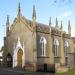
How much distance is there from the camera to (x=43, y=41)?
44.3 meters

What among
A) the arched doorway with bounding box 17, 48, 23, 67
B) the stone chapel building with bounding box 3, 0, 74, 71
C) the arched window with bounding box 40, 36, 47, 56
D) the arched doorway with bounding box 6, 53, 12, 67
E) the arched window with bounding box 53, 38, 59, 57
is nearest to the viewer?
the stone chapel building with bounding box 3, 0, 74, 71

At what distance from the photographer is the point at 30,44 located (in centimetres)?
4275

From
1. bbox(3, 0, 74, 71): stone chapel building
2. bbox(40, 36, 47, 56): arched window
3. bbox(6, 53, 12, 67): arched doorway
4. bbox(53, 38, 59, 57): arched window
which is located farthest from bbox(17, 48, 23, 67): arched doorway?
bbox(53, 38, 59, 57): arched window

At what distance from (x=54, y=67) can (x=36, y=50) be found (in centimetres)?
736

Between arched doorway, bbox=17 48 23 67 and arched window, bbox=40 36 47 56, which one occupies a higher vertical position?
arched window, bbox=40 36 47 56

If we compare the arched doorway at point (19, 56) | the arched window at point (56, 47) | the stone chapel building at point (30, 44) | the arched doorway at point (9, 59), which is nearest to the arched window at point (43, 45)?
the stone chapel building at point (30, 44)

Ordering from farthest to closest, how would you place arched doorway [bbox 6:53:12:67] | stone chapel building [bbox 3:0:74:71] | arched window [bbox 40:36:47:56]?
arched doorway [bbox 6:53:12:67] → arched window [bbox 40:36:47:56] → stone chapel building [bbox 3:0:74:71]

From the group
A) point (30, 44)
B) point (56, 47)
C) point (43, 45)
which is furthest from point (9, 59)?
point (56, 47)

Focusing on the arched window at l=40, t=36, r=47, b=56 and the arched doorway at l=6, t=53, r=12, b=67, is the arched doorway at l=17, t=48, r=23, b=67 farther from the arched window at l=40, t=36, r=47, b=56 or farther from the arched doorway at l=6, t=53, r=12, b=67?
the arched window at l=40, t=36, r=47, b=56

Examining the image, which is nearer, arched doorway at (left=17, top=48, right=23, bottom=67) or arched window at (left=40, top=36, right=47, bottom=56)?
arched window at (left=40, top=36, right=47, bottom=56)

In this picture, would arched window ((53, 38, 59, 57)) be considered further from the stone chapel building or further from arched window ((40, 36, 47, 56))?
arched window ((40, 36, 47, 56))

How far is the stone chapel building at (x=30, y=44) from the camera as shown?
42562 mm

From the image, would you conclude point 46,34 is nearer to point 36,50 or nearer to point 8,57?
point 36,50

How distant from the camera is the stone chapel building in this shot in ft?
140
